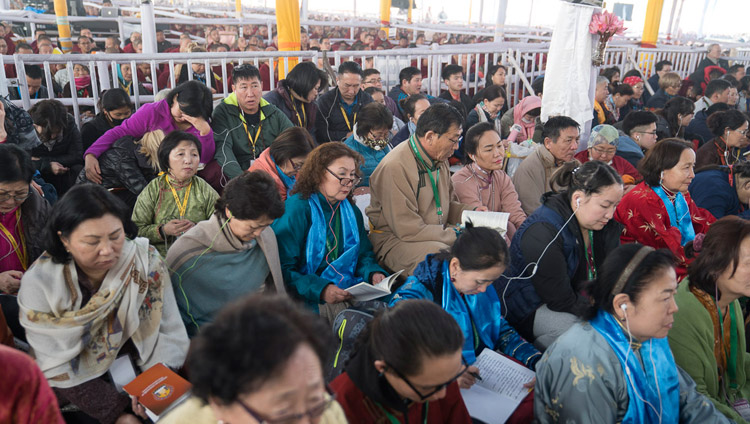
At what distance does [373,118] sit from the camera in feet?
14.4

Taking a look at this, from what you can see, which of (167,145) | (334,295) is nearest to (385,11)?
(167,145)

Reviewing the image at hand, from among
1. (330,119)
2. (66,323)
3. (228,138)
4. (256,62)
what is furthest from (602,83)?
(66,323)

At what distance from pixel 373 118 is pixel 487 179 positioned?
1102 millimetres

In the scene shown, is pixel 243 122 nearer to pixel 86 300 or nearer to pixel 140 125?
pixel 140 125

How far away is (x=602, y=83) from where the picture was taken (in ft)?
22.8

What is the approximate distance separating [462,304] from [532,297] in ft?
2.16

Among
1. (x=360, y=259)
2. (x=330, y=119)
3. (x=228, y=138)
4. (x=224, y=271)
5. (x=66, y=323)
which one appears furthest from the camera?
(x=330, y=119)

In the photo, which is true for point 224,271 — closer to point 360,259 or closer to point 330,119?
point 360,259

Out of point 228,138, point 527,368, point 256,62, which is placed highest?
point 256,62

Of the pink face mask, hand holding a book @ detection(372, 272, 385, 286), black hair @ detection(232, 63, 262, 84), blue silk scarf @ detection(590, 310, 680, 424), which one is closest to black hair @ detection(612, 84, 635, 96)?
black hair @ detection(232, 63, 262, 84)

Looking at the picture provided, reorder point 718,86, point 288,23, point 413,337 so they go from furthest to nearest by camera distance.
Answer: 1. point 718,86
2. point 288,23
3. point 413,337

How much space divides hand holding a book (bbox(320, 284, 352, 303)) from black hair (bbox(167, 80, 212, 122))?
1922 mm

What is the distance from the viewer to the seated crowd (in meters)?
1.50

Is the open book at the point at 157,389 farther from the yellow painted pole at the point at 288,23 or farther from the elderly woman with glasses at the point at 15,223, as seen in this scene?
the yellow painted pole at the point at 288,23
